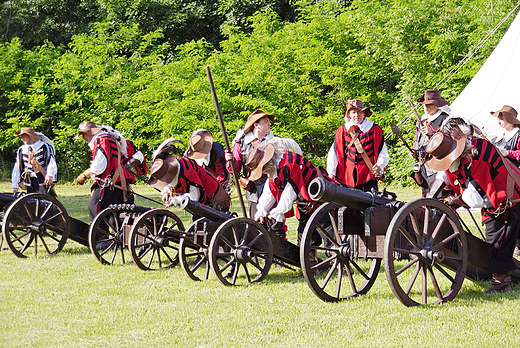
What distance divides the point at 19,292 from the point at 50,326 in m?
1.32

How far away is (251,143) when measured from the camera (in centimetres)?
623

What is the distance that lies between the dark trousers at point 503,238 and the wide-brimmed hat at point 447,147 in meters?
0.73

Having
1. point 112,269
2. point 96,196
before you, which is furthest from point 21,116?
point 112,269

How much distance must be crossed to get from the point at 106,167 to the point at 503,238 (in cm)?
449

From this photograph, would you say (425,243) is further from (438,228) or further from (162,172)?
(162,172)

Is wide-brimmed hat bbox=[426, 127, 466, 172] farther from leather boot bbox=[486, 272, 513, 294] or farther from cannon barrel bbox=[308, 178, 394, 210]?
leather boot bbox=[486, 272, 513, 294]

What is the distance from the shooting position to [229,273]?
5582 millimetres

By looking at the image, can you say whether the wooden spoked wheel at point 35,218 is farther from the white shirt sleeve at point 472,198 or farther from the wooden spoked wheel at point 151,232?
the white shirt sleeve at point 472,198

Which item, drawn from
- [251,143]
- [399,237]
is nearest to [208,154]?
[251,143]

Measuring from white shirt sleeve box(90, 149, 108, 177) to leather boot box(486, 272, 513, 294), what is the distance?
4423 millimetres

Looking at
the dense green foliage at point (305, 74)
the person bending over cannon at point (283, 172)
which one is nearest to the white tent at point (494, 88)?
the dense green foliage at point (305, 74)

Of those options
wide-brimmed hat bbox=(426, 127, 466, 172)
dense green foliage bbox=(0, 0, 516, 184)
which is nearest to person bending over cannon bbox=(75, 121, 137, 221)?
wide-brimmed hat bbox=(426, 127, 466, 172)

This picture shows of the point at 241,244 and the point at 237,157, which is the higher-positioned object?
the point at 237,157

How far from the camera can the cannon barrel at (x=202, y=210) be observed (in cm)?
529
